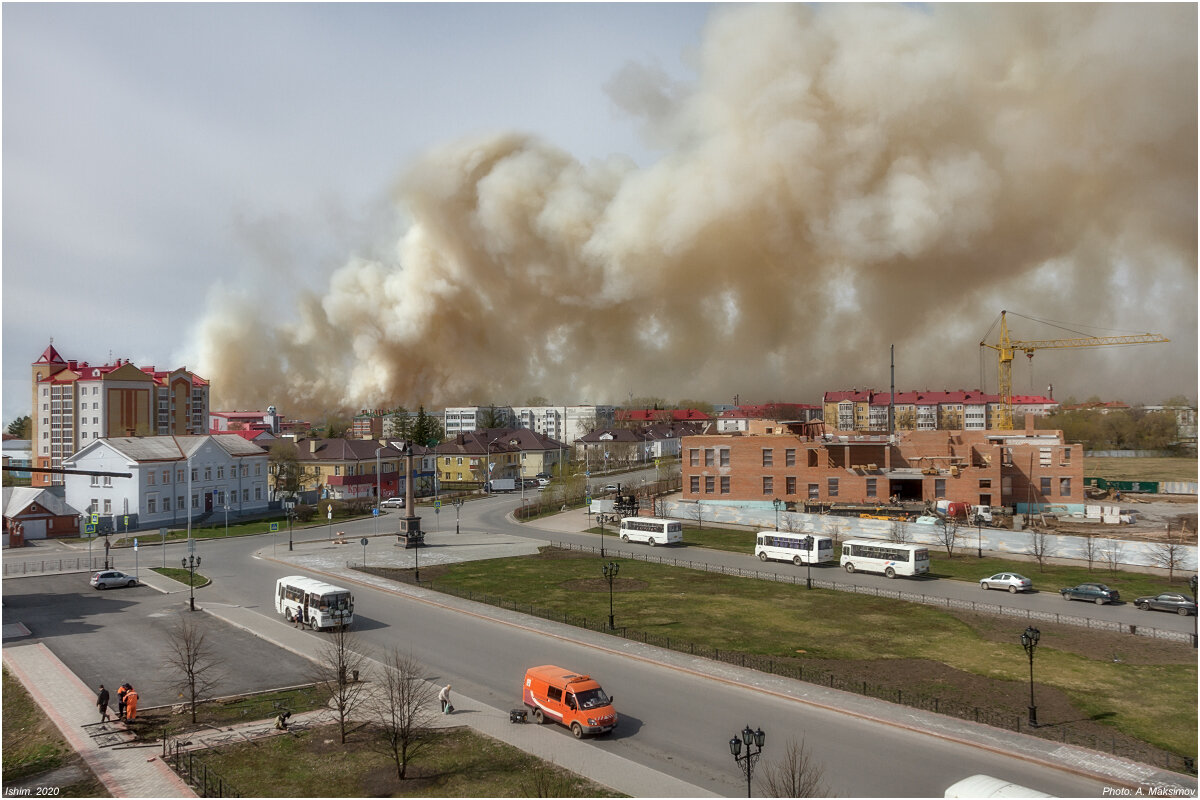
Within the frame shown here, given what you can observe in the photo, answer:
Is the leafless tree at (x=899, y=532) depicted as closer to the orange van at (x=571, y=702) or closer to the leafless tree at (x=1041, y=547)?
the leafless tree at (x=1041, y=547)

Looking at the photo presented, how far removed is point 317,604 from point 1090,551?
108 ft

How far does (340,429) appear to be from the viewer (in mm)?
111000

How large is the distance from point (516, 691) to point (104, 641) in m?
13.8

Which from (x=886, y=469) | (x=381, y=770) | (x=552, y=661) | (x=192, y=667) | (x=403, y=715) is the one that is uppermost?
(x=886, y=469)

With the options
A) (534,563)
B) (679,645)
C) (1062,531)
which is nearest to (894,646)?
(679,645)

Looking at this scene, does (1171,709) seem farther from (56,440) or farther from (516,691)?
(56,440)

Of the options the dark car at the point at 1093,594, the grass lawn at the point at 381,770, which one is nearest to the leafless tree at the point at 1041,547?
the dark car at the point at 1093,594

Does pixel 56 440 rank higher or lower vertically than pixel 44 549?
higher

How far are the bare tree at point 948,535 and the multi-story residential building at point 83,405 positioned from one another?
6725 centimetres

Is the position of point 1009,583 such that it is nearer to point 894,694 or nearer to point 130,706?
point 894,694

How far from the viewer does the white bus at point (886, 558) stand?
1351 inches

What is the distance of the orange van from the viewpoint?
1642 centimetres

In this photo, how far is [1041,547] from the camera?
37.7 m

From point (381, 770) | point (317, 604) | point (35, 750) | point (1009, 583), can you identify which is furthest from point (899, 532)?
point (35, 750)
